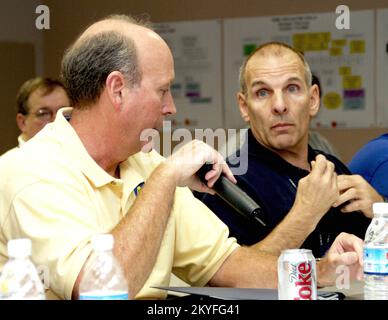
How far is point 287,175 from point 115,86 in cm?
79

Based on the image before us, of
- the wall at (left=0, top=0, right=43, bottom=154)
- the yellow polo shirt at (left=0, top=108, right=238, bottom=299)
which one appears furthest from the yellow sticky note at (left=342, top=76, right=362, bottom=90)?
the yellow polo shirt at (left=0, top=108, right=238, bottom=299)

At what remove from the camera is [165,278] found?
5.66ft

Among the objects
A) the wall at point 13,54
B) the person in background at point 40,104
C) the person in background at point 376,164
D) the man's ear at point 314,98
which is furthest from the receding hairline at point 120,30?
the wall at point 13,54

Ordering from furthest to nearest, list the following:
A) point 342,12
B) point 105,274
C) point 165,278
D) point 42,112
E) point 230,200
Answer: point 342,12 → point 42,112 → point 165,278 → point 230,200 → point 105,274

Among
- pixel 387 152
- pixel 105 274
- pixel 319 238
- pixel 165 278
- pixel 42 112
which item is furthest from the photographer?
pixel 42 112

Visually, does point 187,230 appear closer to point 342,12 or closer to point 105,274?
point 105,274

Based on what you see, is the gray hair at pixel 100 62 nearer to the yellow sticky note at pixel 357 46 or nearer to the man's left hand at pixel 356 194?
the man's left hand at pixel 356 194

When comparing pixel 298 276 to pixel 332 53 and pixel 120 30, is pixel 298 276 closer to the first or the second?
pixel 120 30

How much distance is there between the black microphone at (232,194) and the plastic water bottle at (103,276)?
348mm

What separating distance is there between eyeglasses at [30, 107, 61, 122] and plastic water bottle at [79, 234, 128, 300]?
2.09m

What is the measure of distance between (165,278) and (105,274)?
1.64 ft

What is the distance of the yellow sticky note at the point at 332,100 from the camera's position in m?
3.88
